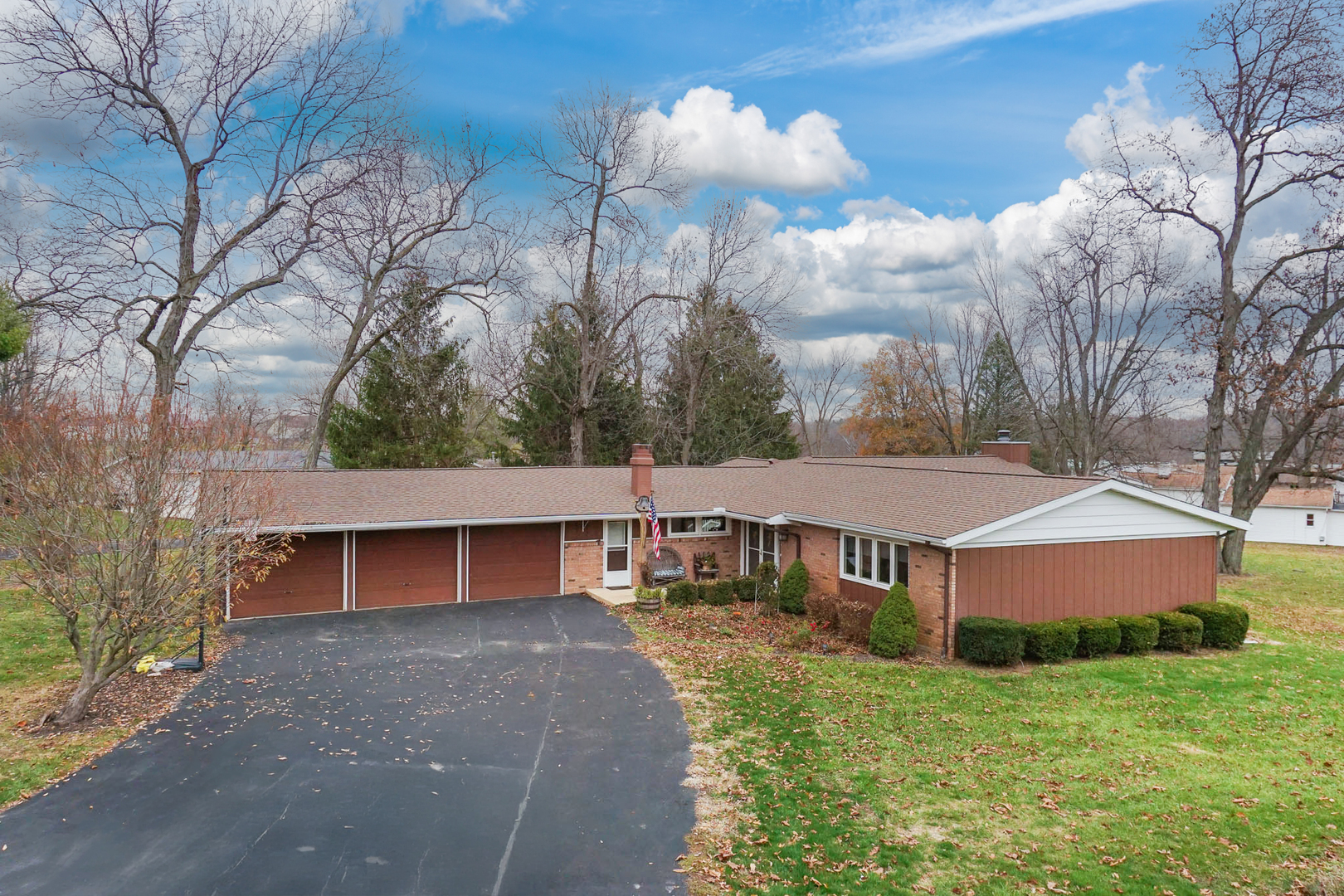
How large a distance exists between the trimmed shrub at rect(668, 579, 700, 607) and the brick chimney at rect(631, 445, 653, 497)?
3069 millimetres

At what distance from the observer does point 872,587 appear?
1562cm

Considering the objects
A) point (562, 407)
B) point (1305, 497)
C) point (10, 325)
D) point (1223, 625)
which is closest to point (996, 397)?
point (1305, 497)

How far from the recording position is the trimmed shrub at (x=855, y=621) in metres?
14.6

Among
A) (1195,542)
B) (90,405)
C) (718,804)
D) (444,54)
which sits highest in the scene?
(444,54)

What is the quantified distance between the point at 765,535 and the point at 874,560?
4758 mm

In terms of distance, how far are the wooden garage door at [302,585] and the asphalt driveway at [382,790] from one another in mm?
3835

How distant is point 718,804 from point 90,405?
34.0 ft

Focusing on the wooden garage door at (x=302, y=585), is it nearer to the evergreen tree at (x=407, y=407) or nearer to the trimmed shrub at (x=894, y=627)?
the evergreen tree at (x=407, y=407)

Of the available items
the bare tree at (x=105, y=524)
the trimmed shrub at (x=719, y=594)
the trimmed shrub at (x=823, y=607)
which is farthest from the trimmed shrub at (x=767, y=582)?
the bare tree at (x=105, y=524)

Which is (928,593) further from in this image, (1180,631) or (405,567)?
(405,567)

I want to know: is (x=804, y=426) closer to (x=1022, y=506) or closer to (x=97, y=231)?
(x=1022, y=506)

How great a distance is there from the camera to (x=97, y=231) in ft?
57.3

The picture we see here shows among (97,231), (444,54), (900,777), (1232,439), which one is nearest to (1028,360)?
(444,54)

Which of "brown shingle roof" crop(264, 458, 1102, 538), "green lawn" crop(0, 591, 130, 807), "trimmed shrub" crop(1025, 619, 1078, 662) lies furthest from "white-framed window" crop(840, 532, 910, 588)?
"green lawn" crop(0, 591, 130, 807)
